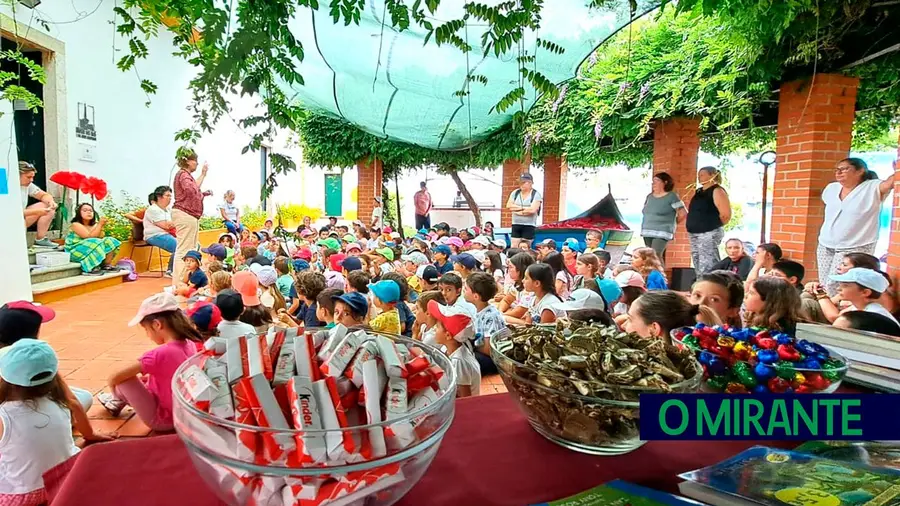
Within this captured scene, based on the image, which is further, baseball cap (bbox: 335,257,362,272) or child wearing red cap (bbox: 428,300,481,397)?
baseball cap (bbox: 335,257,362,272)

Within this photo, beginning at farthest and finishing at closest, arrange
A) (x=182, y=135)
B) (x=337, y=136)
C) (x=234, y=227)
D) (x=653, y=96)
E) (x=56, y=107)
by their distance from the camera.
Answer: (x=337, y=136)
(x=234, y=227)
(x=56, y=107)
(x=653, y=96)
(x=182, y=135)

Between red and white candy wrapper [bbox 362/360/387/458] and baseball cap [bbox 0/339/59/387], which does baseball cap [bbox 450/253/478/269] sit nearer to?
baseball cap [bbox 0/339/59/387]

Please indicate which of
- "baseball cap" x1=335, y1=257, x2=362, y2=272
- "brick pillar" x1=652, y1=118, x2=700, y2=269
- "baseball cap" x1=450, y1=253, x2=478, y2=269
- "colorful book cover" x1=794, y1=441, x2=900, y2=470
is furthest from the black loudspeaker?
"colorful book cover" x1=794, y1=441, x2=900, y2=470

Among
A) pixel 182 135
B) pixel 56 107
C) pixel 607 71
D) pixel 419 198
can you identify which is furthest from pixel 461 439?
pixel 419 198

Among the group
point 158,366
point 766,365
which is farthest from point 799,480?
point 158,366

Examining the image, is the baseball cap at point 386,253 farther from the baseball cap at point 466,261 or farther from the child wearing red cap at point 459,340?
the child wearing red cap at point 459,340

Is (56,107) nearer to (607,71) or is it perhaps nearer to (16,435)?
(16,435)

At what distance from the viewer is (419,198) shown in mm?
10461

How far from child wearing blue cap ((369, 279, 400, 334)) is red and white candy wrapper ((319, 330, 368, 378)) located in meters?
2.08

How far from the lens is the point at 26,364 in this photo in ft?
5.18

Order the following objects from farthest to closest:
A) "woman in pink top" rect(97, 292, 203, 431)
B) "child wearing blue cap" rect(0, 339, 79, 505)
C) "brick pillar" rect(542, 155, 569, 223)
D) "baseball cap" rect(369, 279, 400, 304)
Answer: "brick pillar" rect(542, 155, 569, 223)
"baseball cap" rect(369, 279, 400, 304)
"woman in pink top" rect(97, 292, 203, 431)
"child wearing blue cap" rect(0, 339, 79, 505)

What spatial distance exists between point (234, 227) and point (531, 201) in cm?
475

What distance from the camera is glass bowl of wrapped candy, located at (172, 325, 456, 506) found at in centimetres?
50

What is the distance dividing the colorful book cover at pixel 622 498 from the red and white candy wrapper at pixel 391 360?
249 mm
